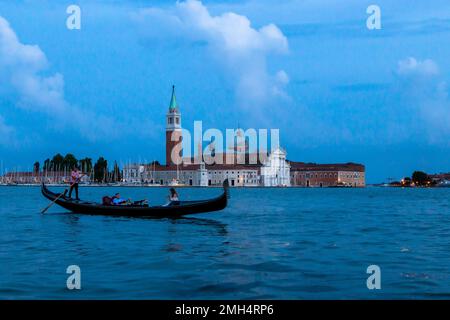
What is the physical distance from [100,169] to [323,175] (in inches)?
1467

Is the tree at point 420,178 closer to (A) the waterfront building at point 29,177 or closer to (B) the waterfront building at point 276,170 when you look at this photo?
(B) the waterfront building at point 276,170

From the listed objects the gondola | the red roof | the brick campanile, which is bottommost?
the gondola

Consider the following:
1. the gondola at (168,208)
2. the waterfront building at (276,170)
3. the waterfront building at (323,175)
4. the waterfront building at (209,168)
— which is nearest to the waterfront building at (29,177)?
the waterfront building at (209,168)

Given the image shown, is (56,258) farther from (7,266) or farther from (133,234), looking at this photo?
(133,234)

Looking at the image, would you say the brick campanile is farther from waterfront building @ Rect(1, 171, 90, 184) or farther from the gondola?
the gondola

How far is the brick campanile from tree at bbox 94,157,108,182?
395 inches

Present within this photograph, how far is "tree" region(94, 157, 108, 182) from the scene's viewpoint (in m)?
100

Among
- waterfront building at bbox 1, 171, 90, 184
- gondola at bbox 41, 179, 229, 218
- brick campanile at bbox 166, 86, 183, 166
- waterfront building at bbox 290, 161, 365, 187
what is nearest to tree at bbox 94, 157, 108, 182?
waterfront building at bbox 1, 171, 90, 184

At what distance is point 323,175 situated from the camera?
10844 centimetres

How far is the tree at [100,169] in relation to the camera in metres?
100
